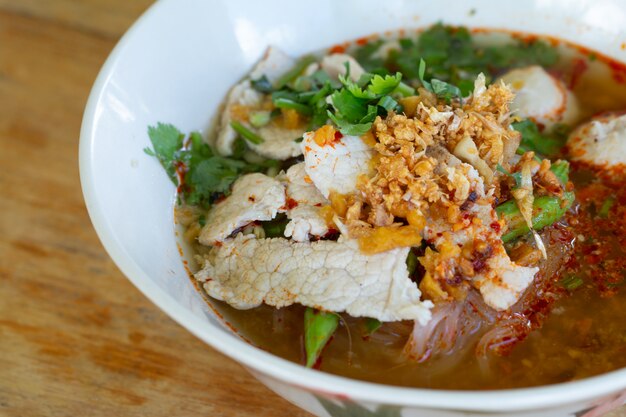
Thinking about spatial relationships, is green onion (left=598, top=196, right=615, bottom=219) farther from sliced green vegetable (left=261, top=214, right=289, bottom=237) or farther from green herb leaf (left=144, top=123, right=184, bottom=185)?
green herb leaf (left=144, top=123, right=184, bottom=185)

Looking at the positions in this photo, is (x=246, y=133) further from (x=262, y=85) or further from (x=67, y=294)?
(x=67, y=294)

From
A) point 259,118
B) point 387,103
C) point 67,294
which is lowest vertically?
point 67,294

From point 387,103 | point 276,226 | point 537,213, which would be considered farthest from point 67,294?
point 537,213

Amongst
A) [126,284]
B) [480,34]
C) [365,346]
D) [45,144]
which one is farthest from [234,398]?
[480,34]

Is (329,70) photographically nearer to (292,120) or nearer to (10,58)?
(292,120)

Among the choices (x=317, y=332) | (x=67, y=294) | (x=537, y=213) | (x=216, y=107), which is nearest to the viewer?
(x=317, y=332)

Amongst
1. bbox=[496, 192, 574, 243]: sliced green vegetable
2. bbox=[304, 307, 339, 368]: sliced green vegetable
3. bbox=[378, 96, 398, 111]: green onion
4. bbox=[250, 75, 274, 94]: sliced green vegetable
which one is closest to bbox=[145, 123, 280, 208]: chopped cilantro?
bbox=[250, 75, 274, 94]: sliced green vegetable

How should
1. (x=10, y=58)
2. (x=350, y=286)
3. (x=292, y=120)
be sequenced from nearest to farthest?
(x=350, y=286), (x=292, y=120), (x=10, y=58)
